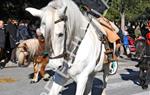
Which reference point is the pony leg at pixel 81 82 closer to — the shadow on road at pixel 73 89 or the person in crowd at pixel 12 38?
the shadow on road at pixel 73 89

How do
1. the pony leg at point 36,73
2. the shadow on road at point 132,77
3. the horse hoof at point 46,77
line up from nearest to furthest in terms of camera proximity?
the pony leg at point 36,73 → the horse hoof at point 46,77 → the shadow on road at point 132,77

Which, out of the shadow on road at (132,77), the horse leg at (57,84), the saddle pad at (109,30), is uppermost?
the saddle pad at (109,30)

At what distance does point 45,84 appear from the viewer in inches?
473

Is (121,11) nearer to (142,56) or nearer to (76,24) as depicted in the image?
(142,56)

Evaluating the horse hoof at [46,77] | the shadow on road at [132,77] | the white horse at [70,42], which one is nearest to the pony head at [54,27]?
the white horse at [70,42]

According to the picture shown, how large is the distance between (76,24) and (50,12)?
734 mm

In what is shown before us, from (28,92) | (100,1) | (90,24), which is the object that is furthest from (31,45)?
(90,24)

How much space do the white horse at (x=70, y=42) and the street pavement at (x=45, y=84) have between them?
2809 millimetres

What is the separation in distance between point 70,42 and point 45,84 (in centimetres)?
638

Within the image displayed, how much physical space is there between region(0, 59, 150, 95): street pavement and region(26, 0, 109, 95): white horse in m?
2.81

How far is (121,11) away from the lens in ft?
87.2

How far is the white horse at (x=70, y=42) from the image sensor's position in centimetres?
525

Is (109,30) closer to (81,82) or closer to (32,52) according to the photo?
(81,82)

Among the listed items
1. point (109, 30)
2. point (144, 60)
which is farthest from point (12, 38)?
point (109, 30)
